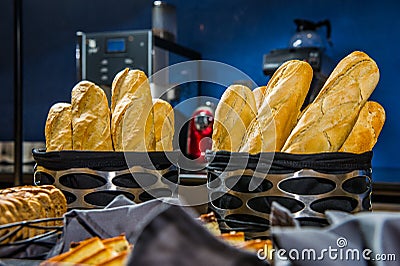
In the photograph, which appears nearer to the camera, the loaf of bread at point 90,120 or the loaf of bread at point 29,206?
the loaf of bread at point 29,206

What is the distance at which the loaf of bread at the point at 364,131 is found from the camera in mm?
641

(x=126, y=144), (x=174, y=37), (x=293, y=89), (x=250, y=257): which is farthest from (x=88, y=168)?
(x=174, y=37)

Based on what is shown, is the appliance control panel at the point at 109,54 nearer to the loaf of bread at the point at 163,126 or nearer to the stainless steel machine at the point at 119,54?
the stainless steel machine at the point at 119,54

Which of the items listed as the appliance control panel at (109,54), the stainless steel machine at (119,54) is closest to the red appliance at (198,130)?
the stainless steel machine at (119,54)

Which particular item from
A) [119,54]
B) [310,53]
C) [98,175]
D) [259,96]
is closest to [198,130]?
[119,54]

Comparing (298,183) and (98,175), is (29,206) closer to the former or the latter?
(98,175)

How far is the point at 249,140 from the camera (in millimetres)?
665

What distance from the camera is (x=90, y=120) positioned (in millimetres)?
727

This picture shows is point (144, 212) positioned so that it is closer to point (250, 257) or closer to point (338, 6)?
point (250, 257)

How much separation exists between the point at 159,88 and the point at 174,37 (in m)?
0.51

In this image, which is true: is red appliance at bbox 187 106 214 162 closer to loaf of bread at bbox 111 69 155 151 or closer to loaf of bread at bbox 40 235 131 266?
loaf of bread at bbox 111 69 155 151

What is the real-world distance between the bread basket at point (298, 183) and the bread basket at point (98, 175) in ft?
0.38

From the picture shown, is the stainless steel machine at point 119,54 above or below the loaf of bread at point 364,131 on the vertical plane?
above

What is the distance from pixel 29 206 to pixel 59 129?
0.22 meters
